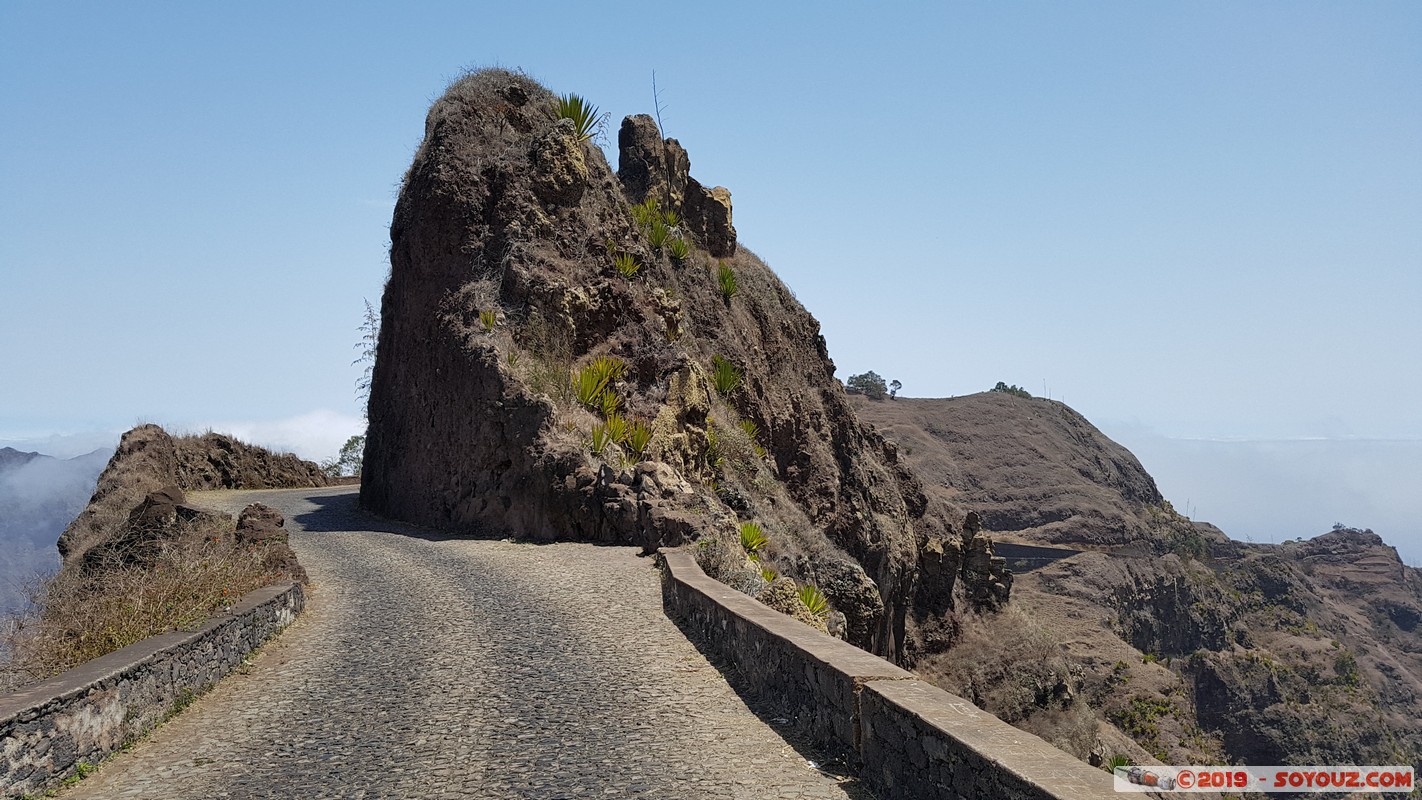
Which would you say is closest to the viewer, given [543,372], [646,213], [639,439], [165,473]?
[639,439]

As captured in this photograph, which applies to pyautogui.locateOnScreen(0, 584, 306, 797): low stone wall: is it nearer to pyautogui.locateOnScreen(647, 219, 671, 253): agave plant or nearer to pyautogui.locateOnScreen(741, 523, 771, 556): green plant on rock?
pyautogui.locateOnScreen(741, 523, 771, 556): green plant on rock

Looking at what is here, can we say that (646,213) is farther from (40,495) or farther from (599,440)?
(40,495)

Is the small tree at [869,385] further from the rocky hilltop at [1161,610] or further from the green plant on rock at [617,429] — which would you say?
the green plant on rock at [617,429]

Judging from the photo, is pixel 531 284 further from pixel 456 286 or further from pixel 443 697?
pixel 443 697

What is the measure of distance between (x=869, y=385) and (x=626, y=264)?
6735 centimetres

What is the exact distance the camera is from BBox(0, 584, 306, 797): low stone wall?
18.0 feet

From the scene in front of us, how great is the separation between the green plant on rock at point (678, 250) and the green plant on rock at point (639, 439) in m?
9.62

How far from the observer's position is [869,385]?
3391 inches

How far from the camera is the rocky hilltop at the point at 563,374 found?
1644 centimetres

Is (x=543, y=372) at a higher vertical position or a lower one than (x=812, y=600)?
higher

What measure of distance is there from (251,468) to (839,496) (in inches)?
708

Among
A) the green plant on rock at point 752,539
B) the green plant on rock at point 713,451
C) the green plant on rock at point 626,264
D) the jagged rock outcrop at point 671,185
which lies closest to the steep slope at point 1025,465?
the jagged rock outcrop at point 671,185

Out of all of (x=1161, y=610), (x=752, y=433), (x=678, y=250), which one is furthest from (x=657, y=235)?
(x=1161, y=610)

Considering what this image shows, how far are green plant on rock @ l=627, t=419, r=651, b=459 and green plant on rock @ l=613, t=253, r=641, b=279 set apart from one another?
4558 mm
